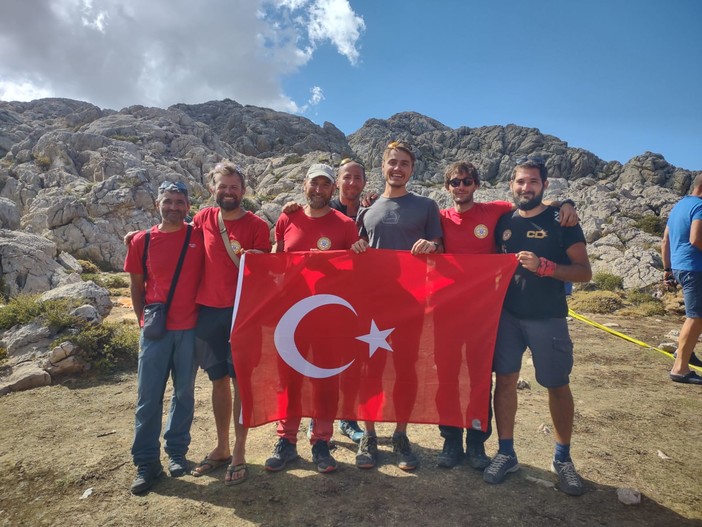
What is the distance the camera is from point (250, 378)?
13.8 feet

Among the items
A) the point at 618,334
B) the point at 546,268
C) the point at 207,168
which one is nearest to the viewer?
the point at 546,268

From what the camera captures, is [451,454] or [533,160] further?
[451,454]

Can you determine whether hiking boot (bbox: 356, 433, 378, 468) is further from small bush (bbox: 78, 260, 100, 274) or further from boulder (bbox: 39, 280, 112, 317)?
small bush (bbox: 78, 260, 100, 274)

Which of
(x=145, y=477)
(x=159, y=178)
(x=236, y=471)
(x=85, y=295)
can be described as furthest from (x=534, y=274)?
(x=159, y=178)

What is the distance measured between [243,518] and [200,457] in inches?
57.9

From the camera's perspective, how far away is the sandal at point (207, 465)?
4.21m

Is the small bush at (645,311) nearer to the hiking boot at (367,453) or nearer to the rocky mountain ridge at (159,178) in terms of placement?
the rocky mountain ridge at (159,178)

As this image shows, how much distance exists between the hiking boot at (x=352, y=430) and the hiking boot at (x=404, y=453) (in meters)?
0.64

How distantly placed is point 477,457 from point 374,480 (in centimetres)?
122

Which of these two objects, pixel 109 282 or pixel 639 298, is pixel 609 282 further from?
pixel 109 282

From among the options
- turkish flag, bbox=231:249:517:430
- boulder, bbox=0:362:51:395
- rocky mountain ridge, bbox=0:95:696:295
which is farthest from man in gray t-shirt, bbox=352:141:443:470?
rocky mountain ridge, bbox=0:95:696:295

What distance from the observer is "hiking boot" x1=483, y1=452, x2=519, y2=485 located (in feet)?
13.0

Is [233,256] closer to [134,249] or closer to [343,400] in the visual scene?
[134,249]

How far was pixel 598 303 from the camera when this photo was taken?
547 inches
